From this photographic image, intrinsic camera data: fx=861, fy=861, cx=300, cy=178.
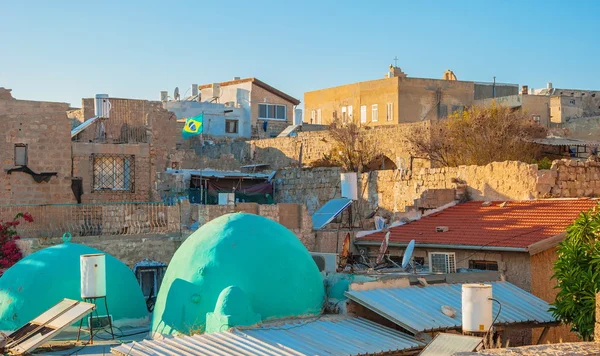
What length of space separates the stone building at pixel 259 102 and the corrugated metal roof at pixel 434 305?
2908 cm

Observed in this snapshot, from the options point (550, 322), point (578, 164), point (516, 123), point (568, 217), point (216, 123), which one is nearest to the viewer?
point (550, 322)

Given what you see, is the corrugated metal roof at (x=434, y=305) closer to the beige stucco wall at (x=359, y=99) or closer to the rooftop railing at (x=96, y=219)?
the rooftop railing at (x=96, y=219)

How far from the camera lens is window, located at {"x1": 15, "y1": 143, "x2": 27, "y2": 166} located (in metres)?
22.4

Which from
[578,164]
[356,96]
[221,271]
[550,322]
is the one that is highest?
[356,96]

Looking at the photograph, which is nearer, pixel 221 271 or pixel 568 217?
pixel 221 271

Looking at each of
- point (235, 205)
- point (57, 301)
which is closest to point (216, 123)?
point (235, 205)

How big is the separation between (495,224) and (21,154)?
1233cm

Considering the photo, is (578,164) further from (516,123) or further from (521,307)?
(516,123)

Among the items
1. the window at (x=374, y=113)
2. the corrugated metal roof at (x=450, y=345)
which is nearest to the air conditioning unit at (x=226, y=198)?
the corrugated metal roof at (x=450, y=345)

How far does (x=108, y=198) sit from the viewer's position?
77.0 ft

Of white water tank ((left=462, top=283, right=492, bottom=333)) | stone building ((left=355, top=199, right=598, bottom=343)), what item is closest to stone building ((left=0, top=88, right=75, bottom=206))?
stone building ((left=355, top=199, right=598, bottom=343))

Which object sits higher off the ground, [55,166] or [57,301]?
[55,166]

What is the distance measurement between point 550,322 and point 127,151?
13.6 m

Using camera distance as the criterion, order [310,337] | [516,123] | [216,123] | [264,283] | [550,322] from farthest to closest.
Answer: [216,123]
[516,123]
[550,322]
[264,283]
[310,337]
